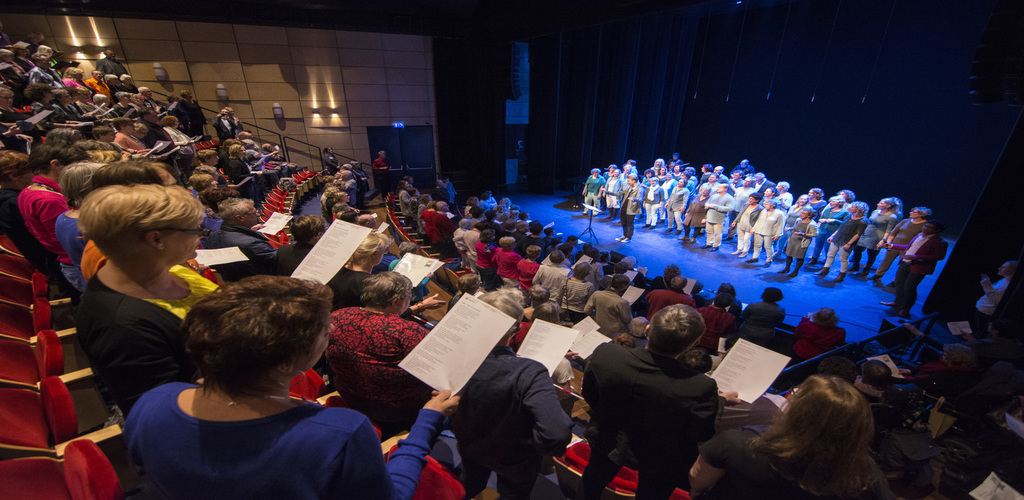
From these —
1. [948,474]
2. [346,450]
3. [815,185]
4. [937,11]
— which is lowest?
[948,474]

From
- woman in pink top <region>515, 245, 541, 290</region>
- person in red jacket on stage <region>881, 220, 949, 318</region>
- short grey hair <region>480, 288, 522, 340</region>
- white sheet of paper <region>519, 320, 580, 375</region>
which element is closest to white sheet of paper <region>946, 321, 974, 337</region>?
person in red jacket on stage <region>881, 220, 949, 318</region>

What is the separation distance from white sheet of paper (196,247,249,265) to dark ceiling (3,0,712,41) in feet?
22.1

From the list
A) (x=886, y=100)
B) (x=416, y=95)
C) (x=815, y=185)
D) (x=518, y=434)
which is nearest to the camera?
(x=518, y=434)

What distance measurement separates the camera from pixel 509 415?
1.59m

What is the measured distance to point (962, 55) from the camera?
7953mm

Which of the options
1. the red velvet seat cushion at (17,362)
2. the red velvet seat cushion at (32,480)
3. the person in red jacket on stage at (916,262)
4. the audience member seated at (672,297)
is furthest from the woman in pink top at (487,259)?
the person in red jacket on stage at (916,262)

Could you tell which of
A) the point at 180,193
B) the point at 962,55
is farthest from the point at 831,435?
the point at 962,55

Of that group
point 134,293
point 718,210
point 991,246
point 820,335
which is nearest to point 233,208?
point 134,293

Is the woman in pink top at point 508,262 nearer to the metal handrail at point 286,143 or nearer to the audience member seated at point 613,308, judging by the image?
the audience member seated at point 613,308

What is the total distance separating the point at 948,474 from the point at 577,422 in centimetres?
254

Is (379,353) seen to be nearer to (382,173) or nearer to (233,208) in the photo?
(233,208)

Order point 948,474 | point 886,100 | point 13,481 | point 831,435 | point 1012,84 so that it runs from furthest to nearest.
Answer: point 886,100, point 1012,84, point 948,474, point 831,435, point 13,481

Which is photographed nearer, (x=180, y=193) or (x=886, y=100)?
(x=180, y=193)

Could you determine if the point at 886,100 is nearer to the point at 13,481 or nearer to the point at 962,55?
the point at 962,55
